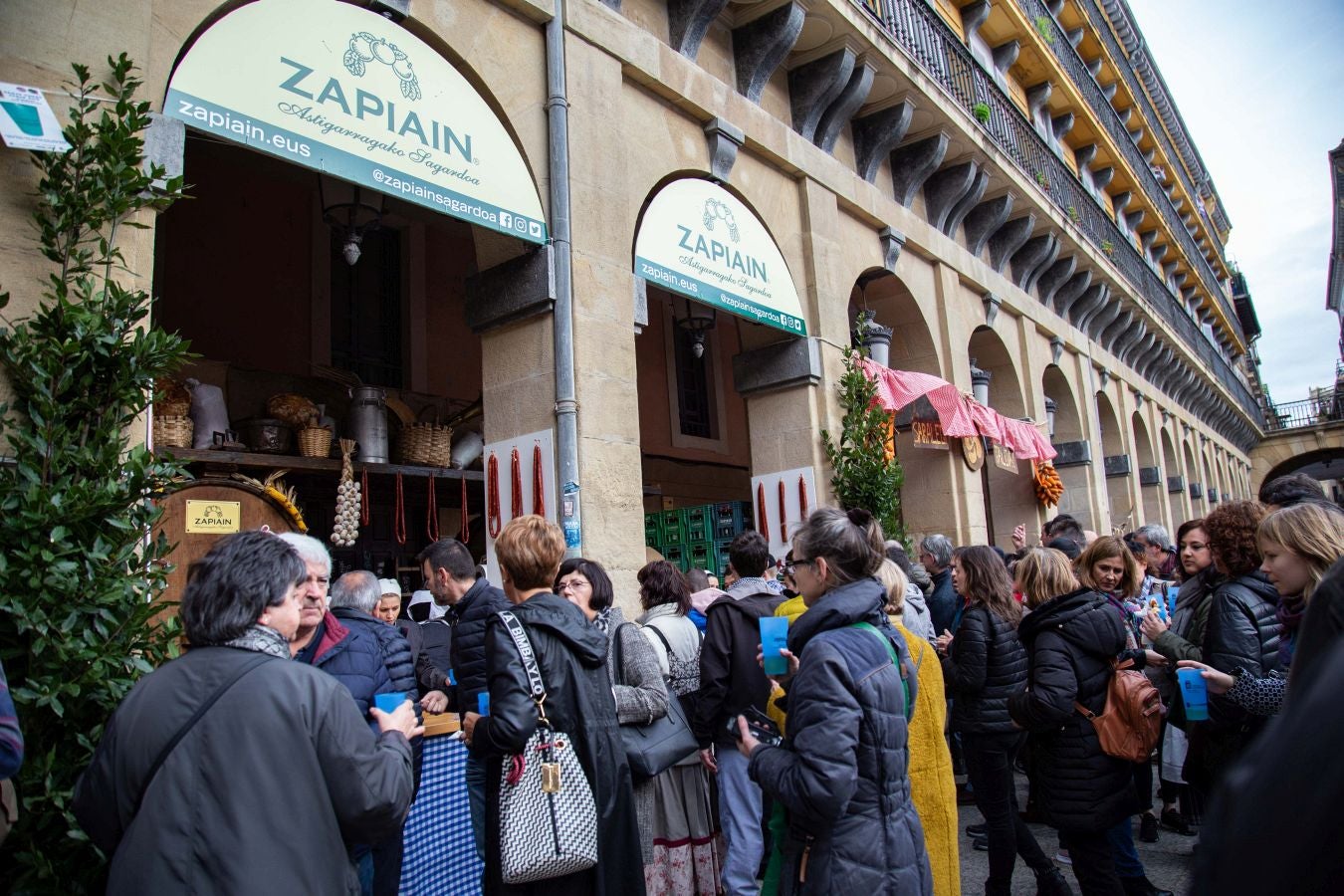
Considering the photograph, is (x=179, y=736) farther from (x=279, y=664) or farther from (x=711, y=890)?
(x=711, y=890)

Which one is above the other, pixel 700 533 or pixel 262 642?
pixel 700 533

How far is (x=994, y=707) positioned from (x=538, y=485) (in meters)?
3.41

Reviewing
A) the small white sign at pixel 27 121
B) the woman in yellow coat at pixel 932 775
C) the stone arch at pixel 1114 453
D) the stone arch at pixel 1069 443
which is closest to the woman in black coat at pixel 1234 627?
the woman in yellow coat at pixel 932 775

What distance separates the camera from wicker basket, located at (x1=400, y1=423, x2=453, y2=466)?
25.9ft

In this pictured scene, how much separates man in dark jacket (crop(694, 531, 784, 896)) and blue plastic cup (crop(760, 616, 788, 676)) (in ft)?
4.20

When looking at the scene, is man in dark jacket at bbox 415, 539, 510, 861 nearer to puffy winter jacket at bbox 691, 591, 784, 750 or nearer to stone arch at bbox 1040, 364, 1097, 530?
puffy winter jacket at bbox 691, 591, 784, 750

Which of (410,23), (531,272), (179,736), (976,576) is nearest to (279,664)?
(179,736)

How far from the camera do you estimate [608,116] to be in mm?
7219

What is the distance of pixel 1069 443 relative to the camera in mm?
16859

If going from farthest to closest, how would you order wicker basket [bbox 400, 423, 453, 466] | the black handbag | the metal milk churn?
1. wicker basket [bbox 400, 423, 453, 466]
2. the metal milk churn
3. the black handbag

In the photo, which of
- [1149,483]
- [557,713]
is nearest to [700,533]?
[557,713]

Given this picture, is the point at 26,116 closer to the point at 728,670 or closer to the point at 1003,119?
the point at 728,670

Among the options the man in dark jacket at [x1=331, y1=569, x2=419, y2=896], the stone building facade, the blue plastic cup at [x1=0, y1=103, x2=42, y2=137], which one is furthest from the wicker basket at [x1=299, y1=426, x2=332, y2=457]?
the blue plastic cup at [x1=0, y1=103, x2=42, y2=137]

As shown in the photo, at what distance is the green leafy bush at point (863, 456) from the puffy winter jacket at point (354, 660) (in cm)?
582
